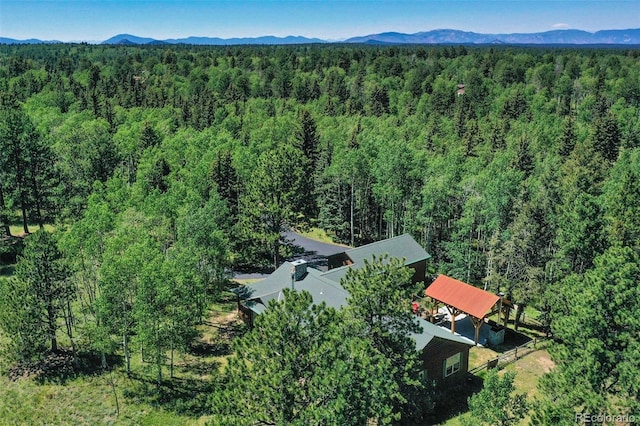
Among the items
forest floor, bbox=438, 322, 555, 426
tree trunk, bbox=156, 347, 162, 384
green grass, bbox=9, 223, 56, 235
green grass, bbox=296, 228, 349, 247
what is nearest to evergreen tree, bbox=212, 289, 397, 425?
forest floor, bbox=438, 322, 555, 426

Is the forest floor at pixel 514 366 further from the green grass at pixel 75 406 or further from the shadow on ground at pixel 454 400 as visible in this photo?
the green grass at pixel 75 406

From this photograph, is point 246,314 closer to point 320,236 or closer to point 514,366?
point 514,366

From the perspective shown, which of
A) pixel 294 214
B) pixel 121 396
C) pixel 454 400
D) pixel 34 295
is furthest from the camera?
pixel 294 214

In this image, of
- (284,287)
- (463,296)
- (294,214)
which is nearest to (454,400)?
(463,296)

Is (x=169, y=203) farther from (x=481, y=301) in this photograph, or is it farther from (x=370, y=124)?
(x=370, y=124)

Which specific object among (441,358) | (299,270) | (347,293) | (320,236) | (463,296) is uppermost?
(299,270)

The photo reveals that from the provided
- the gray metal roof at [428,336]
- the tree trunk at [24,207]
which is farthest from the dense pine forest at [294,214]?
the gray metal roof at [428,336]
